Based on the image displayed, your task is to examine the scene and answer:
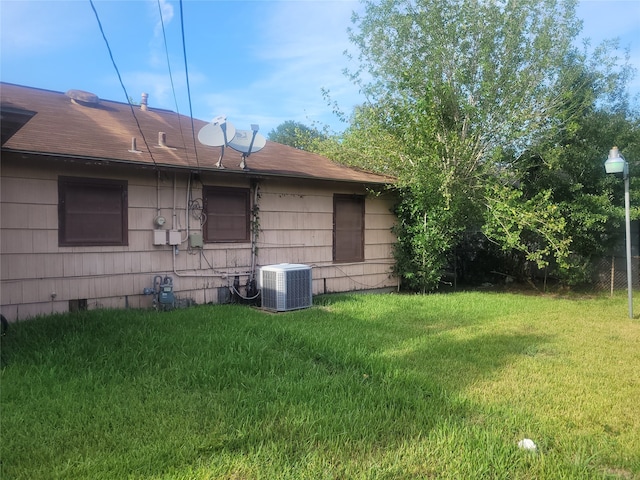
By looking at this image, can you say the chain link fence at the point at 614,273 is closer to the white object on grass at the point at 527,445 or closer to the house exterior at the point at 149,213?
the house exterior at the point at 149,213

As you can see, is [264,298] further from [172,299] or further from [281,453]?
[281,453]

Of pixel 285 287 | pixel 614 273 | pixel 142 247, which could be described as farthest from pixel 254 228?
pixel 614 273

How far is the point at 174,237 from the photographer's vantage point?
6.85m

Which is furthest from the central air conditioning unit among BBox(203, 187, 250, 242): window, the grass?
the grass

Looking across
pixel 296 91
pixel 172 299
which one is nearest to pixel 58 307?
pixel 172 299

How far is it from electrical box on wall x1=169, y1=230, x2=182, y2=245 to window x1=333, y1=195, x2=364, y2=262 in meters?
3.26

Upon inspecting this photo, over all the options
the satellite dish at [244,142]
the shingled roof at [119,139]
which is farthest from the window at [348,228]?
the satellite dish at [244,142]

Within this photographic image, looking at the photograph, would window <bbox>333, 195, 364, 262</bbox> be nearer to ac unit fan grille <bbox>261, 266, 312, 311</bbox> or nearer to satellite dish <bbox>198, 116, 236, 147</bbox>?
ac unit fan grille <bbox>261, 266, 312, 311</bbox>

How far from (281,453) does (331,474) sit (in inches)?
13.7

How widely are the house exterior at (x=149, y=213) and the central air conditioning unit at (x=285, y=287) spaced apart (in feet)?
2.14


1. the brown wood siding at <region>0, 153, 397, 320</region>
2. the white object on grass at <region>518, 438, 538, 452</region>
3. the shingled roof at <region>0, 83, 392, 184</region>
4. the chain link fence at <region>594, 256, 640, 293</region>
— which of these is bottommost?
the white object on grass at <region>518, 438, 538, 452</region>

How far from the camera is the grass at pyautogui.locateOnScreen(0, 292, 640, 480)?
2.61 m

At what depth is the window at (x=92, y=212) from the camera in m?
6.06

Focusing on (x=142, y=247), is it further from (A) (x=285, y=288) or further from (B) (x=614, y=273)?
(B) (x=614, y=273)
